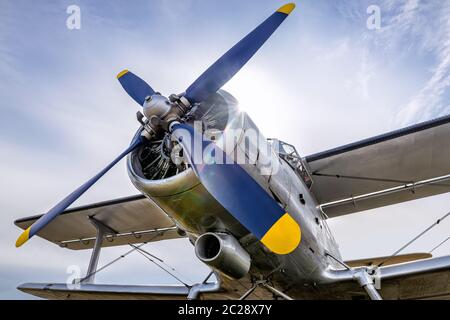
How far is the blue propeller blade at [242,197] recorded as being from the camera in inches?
125

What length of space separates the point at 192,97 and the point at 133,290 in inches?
188

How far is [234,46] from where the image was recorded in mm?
4121

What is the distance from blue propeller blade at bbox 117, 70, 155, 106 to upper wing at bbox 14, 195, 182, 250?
11.7 feet

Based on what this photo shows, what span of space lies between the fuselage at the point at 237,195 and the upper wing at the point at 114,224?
4.08m

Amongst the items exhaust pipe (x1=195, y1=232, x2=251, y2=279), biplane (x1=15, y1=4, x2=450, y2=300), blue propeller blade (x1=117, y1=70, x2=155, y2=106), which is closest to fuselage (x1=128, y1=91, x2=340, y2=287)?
biplane (x1=15, y1=4, x2=450, y2=300)

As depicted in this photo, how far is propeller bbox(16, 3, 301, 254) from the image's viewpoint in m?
3.23

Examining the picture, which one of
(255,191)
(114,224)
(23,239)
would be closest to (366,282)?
(255,191)

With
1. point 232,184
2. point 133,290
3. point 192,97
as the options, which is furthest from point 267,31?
point 133,290

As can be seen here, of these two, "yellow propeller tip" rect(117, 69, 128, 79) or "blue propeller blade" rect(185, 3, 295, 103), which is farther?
"yellow propeller tip" rect(117, 69, 128, 79)

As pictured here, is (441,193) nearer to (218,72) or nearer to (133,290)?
(218,72)

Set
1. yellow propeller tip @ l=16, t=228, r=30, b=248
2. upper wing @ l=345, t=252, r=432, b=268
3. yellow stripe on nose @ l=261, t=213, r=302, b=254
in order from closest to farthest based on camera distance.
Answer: yellow stripe on nose @ l=261, t=213, r=302, b=254, yellow propeller tip @ l=16, t=228, r=30, b=248, upper wing @ l=345, t=252, r=432, b=268

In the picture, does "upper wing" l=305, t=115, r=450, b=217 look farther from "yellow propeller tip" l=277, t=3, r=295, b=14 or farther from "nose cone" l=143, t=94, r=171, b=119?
"nose cone" l=143, t=94, r=171, b=119

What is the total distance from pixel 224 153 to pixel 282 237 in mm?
1059
